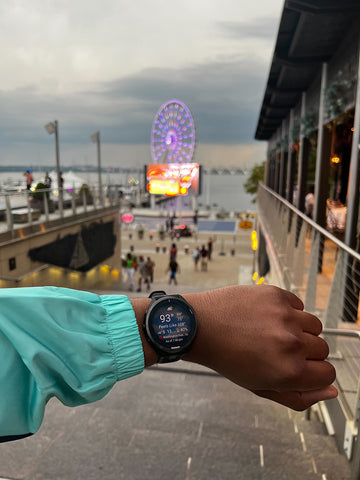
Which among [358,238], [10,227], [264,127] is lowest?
[10,227]

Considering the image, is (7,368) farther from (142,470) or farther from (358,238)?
(358,238)

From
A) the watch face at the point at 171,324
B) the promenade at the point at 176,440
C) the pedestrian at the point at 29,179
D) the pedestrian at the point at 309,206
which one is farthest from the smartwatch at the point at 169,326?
the pedestrian at the point at 29,179

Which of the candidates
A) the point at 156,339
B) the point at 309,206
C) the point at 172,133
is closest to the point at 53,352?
the point at 156,339

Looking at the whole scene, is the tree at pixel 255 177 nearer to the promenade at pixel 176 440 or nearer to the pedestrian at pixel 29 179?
the pedestrian at pixel 29 179

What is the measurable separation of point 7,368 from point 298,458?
262 centimetres

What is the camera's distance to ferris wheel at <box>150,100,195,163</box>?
2667cm

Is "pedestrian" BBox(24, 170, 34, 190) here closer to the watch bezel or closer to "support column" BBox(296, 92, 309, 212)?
"support column" BBox(296, 92, 309, 212)

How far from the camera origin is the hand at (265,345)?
976 mm

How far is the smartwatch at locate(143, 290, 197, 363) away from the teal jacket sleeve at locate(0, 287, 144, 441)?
0.07m

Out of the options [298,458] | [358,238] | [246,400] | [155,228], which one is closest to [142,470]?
[298,458]

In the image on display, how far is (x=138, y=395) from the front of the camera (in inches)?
148

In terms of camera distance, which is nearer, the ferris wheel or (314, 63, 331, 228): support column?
(314, 63, 331, 228): support column

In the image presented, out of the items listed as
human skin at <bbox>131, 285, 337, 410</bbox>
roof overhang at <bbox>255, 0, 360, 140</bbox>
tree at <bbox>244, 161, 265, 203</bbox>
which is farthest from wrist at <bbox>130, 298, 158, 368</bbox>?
tree at <bbox>244, 161, 265, 203</bbox>

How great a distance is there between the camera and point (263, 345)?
0.98m
